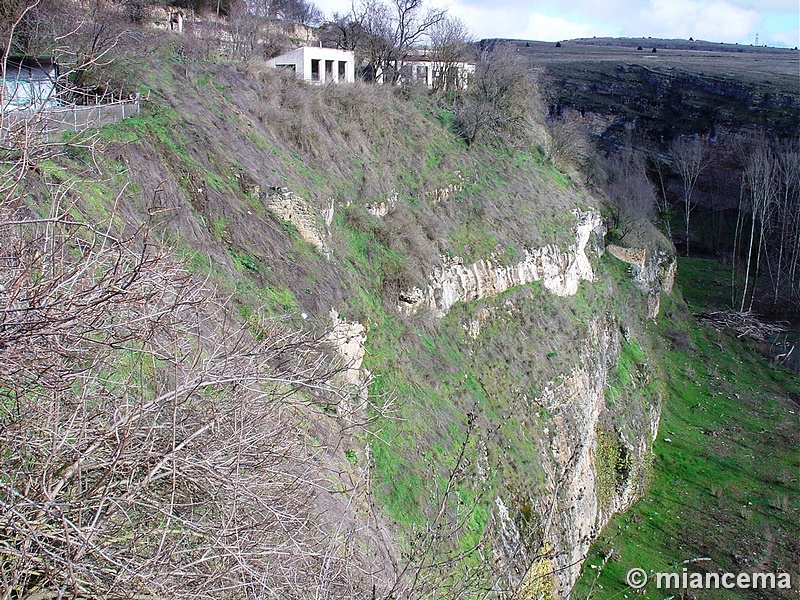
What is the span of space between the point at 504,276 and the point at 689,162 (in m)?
33.7

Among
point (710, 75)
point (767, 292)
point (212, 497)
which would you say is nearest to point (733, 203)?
point (767, 292)

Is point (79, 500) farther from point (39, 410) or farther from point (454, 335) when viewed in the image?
point (454, 335)

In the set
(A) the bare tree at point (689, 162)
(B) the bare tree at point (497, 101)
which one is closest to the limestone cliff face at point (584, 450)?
(B) the bare tree at point (497, 101)

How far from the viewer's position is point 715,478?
Result: 790 inches

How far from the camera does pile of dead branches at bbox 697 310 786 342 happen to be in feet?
104

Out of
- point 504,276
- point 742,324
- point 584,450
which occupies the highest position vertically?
point 504,276

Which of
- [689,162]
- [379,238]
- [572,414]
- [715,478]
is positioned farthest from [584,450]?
[689,162]

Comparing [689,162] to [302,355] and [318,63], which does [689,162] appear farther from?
[302,355]

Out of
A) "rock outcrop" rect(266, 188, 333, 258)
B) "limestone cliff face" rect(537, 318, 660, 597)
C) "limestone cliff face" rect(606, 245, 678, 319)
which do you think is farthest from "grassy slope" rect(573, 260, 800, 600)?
"rock outcrop" rect(266, 188, 333, 258)

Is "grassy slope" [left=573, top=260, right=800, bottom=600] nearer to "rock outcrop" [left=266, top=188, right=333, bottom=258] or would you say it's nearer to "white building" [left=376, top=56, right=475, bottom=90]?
"rock outcrop" [left=266, top=188, right=333, bottom=258]

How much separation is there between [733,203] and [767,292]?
14.4 m

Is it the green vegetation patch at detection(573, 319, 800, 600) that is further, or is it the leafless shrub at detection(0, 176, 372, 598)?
the green vegetation patch at detection(573, 319, 800, 600)

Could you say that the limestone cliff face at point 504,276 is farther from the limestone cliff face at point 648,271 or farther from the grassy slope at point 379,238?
the limestone cliff face at point 648,271

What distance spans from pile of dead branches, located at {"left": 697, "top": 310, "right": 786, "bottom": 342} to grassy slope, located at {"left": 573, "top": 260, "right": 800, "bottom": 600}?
5.70 ft
